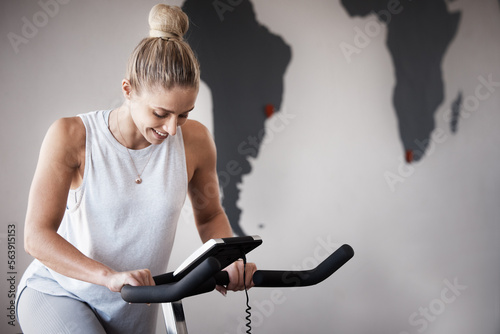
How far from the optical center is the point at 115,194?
1.43m

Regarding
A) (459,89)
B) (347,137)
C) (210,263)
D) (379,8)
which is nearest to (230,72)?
(347,137)

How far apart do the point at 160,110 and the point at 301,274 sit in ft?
1.86

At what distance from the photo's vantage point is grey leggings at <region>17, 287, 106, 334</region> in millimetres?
1309

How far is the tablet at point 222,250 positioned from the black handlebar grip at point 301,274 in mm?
93

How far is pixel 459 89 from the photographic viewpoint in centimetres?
358

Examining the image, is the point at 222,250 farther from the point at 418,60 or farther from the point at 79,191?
the point at 418,60

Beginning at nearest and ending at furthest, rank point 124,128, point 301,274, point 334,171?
1. point 301,274
2. point 124,128
3. point 334,171

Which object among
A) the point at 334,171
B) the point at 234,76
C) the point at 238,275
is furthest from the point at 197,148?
the point at 334,171

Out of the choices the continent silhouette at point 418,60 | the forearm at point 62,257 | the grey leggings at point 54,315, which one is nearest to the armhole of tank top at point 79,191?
the forearm at point 62,257

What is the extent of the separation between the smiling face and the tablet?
0.35 metres

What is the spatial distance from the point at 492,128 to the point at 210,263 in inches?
127

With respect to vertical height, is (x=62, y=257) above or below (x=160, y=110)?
below

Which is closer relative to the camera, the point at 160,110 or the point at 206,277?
the point at 206,277

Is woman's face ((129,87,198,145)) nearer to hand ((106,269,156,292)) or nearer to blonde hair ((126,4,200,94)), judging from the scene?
blonde hair ((126,4,200,94))
